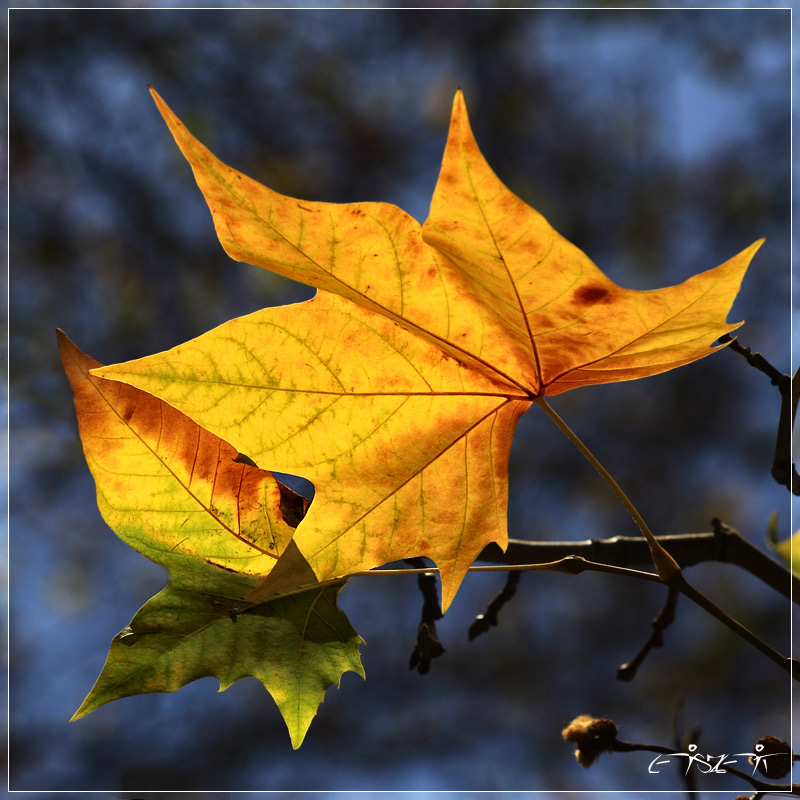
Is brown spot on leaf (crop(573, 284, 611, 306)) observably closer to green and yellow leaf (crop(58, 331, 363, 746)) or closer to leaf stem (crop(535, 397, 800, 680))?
leaf stem (crop(535, 397, 800, 680))

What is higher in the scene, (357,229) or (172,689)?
Answer: (357,229)

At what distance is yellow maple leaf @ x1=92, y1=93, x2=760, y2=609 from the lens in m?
0.21

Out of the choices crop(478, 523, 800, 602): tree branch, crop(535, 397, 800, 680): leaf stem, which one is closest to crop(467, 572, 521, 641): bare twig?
crop(478, 523, 800, 602): tree branch

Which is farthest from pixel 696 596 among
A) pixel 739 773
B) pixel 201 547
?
pixel 201 547

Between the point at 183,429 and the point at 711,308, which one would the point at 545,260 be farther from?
the point at 183,429

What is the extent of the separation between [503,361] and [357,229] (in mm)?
81

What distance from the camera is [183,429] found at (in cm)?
27

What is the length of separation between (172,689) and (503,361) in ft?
0.61

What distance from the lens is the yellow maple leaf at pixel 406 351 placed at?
21 cm

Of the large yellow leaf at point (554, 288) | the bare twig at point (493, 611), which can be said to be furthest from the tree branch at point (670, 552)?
the large yellow leaf at point (554, 288)

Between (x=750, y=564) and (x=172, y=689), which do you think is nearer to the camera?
(x=172, y=689)

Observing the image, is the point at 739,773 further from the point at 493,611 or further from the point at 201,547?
the point at 201,547

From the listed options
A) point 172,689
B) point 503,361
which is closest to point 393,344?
point 503,361

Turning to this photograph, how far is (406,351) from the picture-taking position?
258mm
